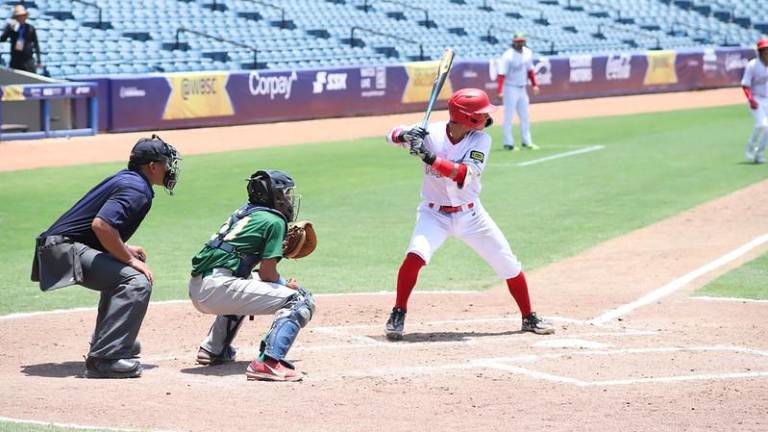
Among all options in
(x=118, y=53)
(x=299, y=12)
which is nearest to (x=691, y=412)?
(x=118, y=53)

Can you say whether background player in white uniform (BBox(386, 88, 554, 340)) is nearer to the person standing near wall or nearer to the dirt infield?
the dirt infield

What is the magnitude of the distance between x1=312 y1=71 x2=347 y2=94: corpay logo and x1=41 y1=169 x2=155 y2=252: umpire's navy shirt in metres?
20.9

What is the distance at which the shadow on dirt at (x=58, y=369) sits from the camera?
24.1 ft

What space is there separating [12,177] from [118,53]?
906 cm

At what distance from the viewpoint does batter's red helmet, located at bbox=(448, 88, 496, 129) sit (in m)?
8.14

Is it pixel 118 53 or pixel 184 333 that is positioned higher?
pixel 184 333

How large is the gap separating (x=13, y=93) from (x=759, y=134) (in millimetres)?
13173

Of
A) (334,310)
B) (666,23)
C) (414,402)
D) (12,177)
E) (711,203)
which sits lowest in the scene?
(666,23)

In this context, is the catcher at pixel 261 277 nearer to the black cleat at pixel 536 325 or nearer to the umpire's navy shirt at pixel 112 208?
the umpire's navy shirt at pixel 112 208

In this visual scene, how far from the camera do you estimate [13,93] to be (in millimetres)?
21000

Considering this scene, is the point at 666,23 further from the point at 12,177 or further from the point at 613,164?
the point at 12,177

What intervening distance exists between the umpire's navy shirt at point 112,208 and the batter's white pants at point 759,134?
1455 cm

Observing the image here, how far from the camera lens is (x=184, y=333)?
8758 millimetres

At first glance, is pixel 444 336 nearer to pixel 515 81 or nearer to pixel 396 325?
pixel 396 325
